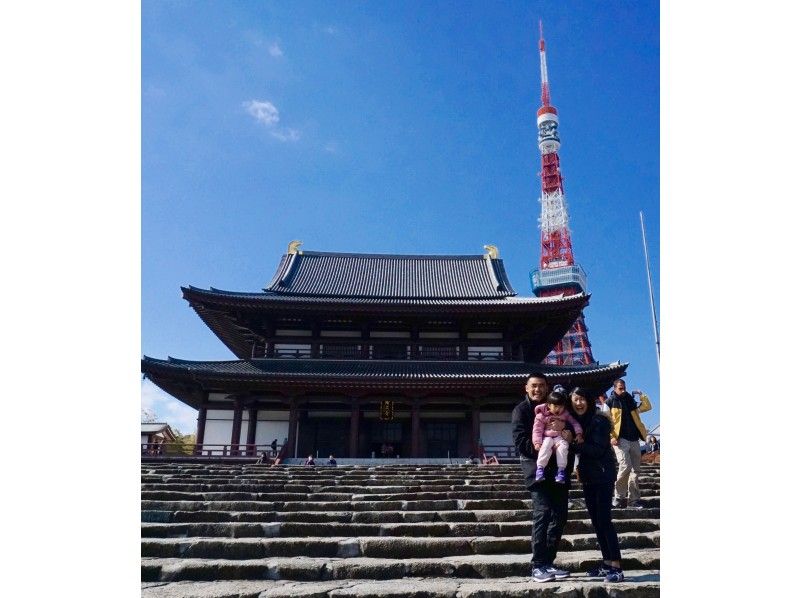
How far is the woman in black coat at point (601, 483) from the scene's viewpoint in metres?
3.78

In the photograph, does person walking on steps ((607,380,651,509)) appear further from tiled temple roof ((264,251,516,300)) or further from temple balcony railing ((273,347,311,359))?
tiled temple roof ((264,251,516,300))

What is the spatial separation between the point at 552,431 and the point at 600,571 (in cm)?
110

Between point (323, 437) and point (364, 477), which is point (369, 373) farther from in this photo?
point (364, 477)

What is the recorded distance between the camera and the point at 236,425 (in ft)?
52.4

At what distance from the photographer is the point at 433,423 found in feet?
56.4

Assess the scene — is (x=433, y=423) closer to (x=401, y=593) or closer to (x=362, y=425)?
(x=362, y=425)

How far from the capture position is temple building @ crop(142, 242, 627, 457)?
51.6 ft

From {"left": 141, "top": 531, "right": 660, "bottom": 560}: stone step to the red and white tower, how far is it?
155 ft

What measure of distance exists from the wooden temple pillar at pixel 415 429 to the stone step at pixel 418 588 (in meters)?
12.2

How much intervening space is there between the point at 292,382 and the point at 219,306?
3.76 metres

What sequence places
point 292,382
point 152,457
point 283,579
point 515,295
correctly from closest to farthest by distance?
point 283,579, point 152,457, point 292,382, point 515,295

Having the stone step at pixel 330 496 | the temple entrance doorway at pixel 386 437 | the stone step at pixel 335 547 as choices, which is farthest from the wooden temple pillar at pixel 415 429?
the stone step at pixel 335 547

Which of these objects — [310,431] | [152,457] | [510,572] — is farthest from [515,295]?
[510,572]

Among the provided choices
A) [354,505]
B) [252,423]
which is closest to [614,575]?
[354,505]
